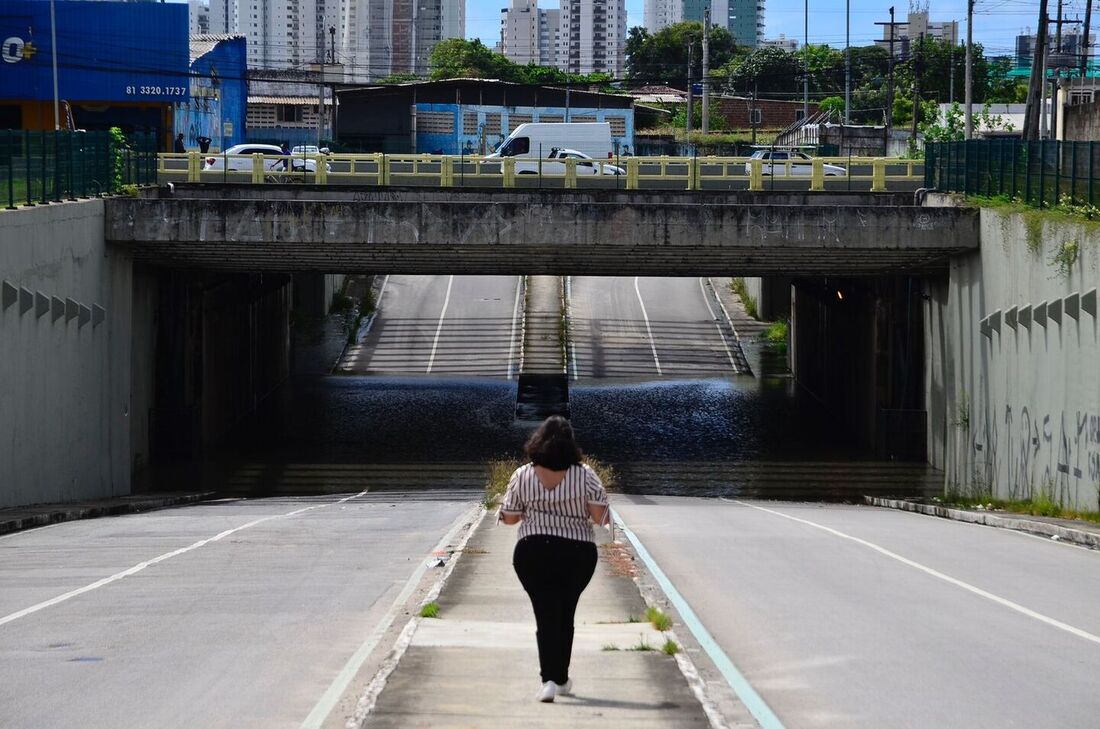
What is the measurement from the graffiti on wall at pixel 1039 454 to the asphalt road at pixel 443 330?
27.2 m

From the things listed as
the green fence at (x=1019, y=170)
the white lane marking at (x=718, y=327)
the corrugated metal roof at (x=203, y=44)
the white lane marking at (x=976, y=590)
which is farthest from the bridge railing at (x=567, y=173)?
the corrugated metal roof at (x=203, y=44)

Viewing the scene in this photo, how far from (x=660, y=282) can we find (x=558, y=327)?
13.1 m

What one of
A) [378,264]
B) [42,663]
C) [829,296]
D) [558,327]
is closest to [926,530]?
[42,663]

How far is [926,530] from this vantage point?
19.9 metres

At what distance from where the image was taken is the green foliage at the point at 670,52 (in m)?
164

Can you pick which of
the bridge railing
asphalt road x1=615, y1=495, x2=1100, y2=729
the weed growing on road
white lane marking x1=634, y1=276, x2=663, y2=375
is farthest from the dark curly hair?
white lane marking x1=634, y1=276, x2=663, y2=375

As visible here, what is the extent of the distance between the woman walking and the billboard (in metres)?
62.8

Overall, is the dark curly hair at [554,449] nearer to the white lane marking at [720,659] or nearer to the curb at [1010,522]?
the white lane marking at [720,659]

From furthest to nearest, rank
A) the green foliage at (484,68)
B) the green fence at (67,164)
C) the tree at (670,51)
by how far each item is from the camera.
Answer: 1. the tree at (670,51)
2. the green foliage at (484,68)
3. the green fence at (67,164)

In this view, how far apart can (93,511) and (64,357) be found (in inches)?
193

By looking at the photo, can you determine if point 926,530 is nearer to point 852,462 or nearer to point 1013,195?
point 1013,195

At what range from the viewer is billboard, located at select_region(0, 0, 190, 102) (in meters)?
65.9

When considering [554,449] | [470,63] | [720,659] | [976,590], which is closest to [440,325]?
[976,590]

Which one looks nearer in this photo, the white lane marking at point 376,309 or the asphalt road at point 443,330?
the asphalt road at point 443,330
